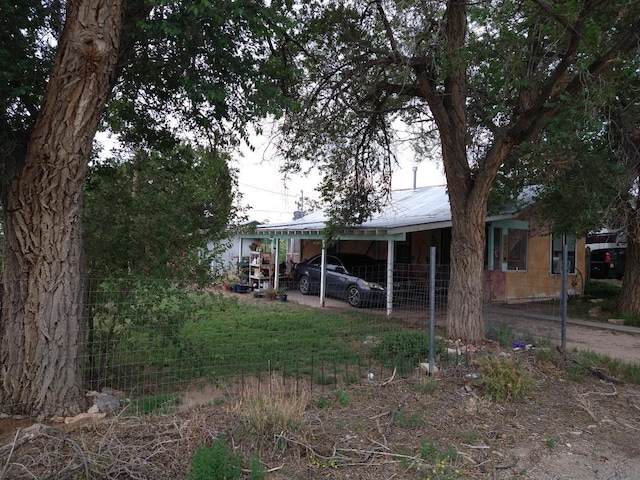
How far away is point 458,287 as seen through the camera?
29.8 feet

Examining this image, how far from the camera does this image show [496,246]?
1764 centimetres

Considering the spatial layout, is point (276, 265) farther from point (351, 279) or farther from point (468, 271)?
point (468, 271)

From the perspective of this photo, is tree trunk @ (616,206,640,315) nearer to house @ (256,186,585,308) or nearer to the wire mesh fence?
house @ (256,186,585,308)

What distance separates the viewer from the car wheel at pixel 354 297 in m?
15.2

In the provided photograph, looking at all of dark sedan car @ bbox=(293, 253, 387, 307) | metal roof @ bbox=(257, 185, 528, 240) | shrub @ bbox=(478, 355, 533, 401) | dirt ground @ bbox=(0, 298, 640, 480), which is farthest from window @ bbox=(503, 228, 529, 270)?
shrub @ bbox=(478, 355, 533, 401)

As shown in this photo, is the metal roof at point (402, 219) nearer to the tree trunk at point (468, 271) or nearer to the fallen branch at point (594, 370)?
the tree trunk at point (468, 271)

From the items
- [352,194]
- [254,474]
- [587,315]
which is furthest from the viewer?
[587,315]

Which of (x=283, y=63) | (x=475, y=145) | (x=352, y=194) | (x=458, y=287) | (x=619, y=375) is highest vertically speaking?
(x=283, y=63)

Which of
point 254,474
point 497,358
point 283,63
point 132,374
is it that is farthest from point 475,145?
point 254,474

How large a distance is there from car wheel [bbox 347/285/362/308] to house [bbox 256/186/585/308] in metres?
1.38

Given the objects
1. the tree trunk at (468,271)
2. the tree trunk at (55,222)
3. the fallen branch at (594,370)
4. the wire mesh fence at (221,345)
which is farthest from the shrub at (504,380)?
the tree trunk at (55,222)

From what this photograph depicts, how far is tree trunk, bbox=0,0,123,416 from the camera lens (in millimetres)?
4793

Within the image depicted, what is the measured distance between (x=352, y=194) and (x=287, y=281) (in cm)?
897

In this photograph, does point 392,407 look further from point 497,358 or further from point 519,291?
point 519,291
